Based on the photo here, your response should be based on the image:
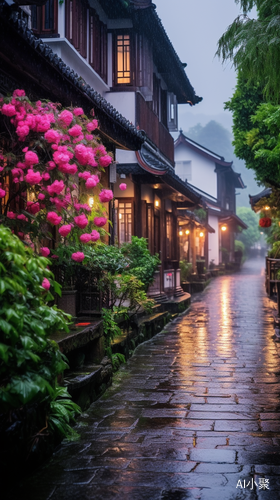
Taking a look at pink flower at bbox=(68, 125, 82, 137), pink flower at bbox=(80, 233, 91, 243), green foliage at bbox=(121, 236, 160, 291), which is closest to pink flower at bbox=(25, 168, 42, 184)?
pink flower at bbox=(68, 125, 82, 137)

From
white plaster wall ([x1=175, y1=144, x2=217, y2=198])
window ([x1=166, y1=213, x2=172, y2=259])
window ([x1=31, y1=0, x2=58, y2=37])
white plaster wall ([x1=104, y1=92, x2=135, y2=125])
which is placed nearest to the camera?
window ([x1=31, y1=0, x2=58, y2=37])

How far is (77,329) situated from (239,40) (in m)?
4.70

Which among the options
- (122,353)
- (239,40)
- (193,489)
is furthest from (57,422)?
(239,40)

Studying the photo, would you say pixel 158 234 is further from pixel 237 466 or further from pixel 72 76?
pixel 237 466

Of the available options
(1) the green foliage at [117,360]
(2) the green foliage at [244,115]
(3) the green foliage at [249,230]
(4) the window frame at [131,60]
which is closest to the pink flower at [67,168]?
(1) the green foliage at [117,360]

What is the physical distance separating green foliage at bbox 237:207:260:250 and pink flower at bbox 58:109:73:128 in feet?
223

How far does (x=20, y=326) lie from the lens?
13.2 feet

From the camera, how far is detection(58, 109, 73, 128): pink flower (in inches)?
272

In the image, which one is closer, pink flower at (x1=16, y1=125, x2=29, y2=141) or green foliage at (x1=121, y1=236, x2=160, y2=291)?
pink flower at (x1=16, y1=125, x2=29, y2=141)

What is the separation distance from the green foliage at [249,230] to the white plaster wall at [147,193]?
5741cm

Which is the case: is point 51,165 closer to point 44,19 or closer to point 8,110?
point 8,110

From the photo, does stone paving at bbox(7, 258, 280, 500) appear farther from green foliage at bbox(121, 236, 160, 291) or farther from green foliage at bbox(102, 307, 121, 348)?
green foliage at bbox(121, 236, 160, 291)

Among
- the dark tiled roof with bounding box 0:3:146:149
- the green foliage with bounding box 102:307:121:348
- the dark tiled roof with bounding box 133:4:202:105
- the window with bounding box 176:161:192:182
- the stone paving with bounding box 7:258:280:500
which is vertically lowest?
the stone paving with bounding box 7:258:280:500

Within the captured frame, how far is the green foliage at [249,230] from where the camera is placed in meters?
74.6
